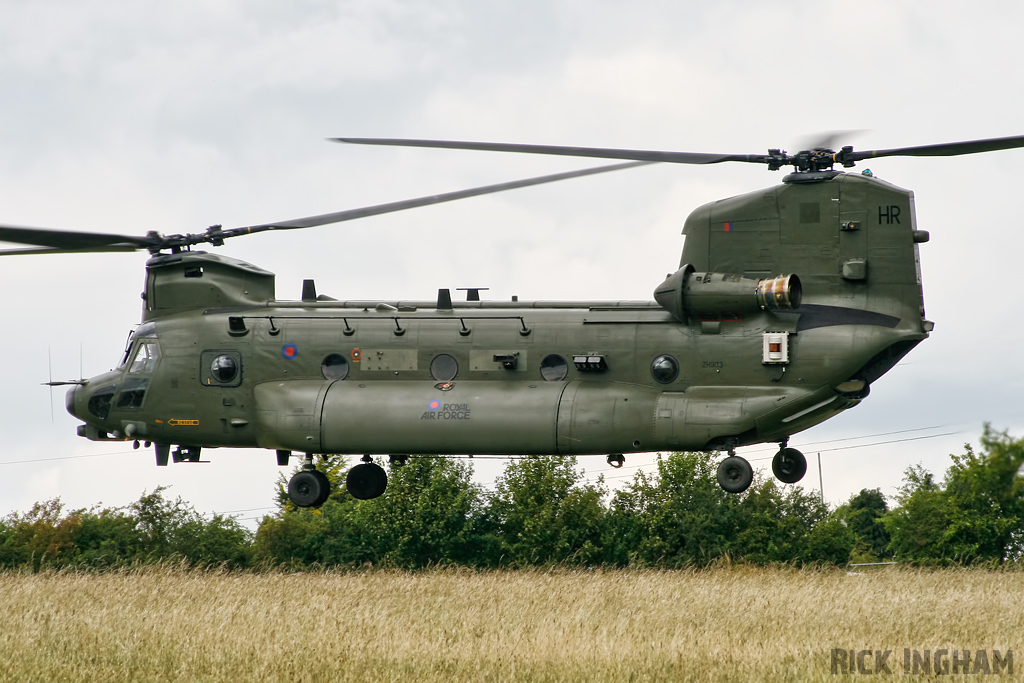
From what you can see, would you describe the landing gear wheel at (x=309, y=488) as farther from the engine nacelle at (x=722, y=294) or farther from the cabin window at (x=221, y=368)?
the engine nacelle at (x=722, y=294)

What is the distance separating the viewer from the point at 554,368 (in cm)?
1800

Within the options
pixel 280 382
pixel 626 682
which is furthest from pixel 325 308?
pixel 626 682

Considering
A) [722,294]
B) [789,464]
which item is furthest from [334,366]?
[789,464]

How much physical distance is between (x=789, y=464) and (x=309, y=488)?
765 centimetres

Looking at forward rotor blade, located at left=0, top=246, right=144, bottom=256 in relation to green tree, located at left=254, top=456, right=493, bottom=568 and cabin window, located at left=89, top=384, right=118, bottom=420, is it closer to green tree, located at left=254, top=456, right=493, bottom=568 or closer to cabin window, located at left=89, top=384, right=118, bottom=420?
cabin window, located at left=89, top=384, right=118, bottom=420

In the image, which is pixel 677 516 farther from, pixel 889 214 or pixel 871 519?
pixel 871 519

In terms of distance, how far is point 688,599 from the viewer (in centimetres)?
2272

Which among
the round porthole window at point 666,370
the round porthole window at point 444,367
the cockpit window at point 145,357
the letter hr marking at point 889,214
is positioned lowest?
the round porthole window at point 666,370

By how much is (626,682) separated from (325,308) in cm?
833

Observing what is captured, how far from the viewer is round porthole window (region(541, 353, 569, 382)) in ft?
58.9

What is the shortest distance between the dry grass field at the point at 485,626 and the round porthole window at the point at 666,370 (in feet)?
12.3

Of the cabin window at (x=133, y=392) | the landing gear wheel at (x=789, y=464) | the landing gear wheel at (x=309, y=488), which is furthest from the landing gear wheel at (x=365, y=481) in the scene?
the landing gear wheel at (x=789, y=464)

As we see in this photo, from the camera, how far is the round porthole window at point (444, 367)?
727 inches

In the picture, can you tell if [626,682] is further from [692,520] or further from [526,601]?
[692,520]
